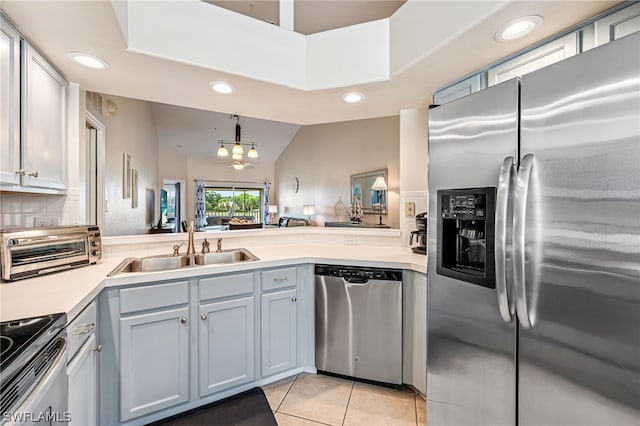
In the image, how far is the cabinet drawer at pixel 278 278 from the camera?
1947 mm

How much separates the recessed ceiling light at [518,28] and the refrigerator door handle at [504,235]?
0.69m

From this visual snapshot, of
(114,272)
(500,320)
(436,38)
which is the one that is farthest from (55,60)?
(500,320)

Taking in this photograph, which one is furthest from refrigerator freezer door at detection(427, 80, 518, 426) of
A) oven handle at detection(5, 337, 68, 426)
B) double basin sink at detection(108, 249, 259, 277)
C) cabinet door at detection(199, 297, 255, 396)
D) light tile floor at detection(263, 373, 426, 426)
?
oven handle at detection(5, 337, 68, 426)

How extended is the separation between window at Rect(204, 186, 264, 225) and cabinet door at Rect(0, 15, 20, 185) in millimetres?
6810

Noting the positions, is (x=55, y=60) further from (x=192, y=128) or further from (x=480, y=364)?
(x=192, y=128)

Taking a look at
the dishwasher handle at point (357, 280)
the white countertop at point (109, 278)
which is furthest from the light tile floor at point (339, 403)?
the white countertop at point (109, 278)

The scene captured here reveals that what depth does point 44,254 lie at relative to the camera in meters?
1.50

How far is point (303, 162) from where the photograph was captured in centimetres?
727

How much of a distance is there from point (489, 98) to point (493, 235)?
1.83ft

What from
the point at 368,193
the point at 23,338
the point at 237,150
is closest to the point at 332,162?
the point at 368,193

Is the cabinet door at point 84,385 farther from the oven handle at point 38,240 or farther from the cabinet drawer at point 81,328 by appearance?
the oven handle at point 38,240

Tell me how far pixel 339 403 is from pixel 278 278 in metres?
0.89

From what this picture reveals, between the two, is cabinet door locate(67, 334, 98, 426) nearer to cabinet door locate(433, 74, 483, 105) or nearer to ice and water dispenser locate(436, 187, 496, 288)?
ice and water dispenser locate(436, 187, 496, 288)

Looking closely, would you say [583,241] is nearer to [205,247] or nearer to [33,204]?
[205,247]
